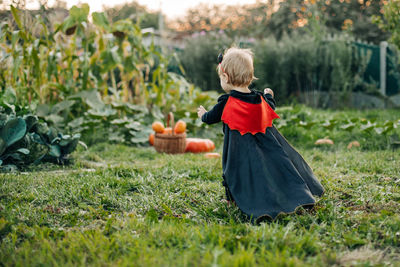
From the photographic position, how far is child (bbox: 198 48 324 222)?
2193 millimetres

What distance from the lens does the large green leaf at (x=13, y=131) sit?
3.13m

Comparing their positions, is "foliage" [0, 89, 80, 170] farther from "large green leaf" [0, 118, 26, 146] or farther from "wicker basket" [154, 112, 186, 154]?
"wicker basket" [154, 112, 186, 154]

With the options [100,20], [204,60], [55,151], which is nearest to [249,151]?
[55,151]

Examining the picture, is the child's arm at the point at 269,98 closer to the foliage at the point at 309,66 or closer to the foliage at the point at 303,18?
the foliage at the point at 309,66

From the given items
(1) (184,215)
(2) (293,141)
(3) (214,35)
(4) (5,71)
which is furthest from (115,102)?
(3) (214,35)

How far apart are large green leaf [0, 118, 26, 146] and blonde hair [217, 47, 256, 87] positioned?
73.7 inches

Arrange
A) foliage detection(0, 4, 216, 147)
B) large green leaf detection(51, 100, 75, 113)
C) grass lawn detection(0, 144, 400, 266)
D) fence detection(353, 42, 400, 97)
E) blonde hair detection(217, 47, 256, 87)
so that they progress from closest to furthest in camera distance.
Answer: grass lawn detection(0, 144, 400, 266), blonde hair detection(217, 47, 256, 87), foliage detection(0, 4, 216, 147), large green leaf detection(51, 100, 75, 113), fence detection(353, 42, 400, 97)

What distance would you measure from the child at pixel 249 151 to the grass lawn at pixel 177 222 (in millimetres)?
124

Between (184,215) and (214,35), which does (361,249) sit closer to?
(184,215)

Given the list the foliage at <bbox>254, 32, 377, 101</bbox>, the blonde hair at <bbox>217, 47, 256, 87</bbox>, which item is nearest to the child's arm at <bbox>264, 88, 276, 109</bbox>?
the blonde hair at <bbox>217, 47, 256, 87</bbox>

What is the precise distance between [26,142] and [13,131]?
18cm

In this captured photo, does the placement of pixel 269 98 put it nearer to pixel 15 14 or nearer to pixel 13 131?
pixel 13 131

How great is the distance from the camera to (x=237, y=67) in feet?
7.43

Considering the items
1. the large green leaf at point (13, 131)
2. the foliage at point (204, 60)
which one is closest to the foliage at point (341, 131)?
the large green leaf at point (13, 131)
